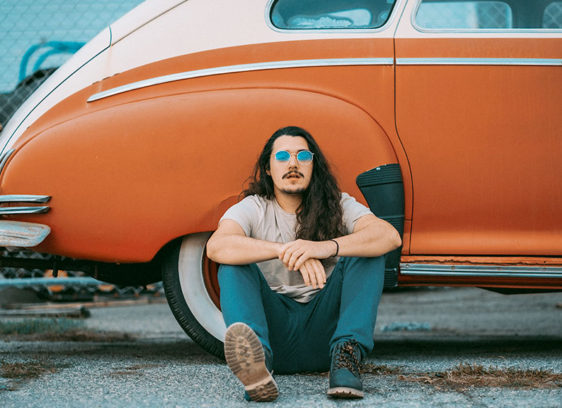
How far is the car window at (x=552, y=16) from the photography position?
319cm

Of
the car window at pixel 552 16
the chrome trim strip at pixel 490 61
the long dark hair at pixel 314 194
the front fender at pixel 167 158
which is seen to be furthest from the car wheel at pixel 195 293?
the car window at pixel 552 16

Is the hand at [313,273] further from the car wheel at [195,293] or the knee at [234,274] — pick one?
the car wheel at [195,293]

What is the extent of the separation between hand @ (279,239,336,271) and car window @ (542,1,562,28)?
1.67 m

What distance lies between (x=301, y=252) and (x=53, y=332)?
2952 mm

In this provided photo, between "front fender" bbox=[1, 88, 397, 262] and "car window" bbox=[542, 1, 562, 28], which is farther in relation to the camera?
"car window" bbox=[542, 1, 562, 28]

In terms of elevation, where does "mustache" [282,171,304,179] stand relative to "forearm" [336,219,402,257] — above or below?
above

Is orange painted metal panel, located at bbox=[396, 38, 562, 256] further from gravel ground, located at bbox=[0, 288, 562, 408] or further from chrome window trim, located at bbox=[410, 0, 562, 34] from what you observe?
gravel ground, located at bbox=[0, 288, 562, 408]

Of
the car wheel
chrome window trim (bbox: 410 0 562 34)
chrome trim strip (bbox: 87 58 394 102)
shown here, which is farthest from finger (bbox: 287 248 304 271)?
chrome window trim (bbox: 410 0 562 34)

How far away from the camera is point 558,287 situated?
9.96 ft

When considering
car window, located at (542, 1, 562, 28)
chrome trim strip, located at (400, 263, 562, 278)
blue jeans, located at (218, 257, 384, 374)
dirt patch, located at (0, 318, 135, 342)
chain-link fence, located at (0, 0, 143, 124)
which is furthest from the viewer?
dirt patch, located at (0, 318, 135, 342)

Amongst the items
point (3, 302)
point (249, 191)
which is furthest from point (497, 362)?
point (3, 302)

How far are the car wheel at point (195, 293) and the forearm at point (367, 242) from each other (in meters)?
0.85

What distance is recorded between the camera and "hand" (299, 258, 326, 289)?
2.40 metres

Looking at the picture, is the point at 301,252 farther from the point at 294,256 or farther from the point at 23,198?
the point at 23,198
